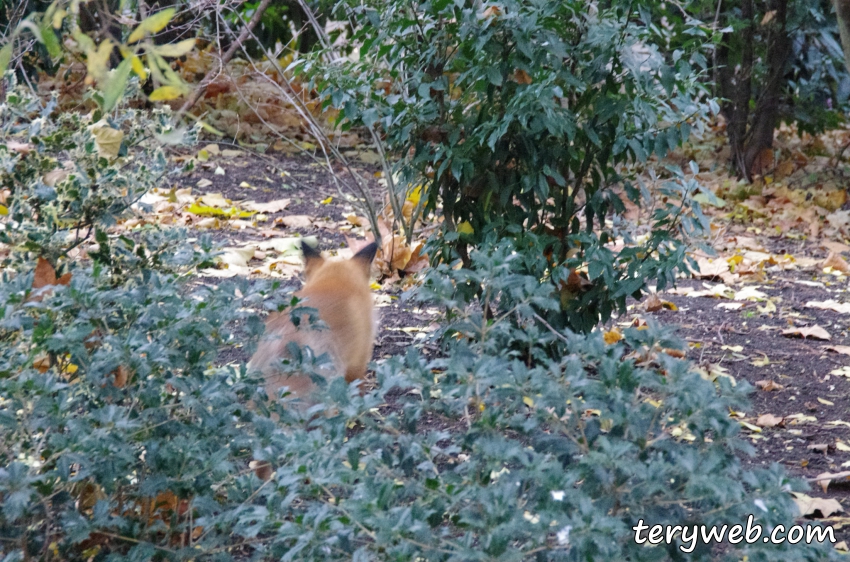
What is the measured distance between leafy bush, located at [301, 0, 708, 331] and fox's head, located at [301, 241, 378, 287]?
53 cm

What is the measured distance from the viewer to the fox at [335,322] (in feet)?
12.1

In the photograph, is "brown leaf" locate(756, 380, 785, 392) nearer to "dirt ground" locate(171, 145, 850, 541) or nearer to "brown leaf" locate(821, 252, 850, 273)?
"dirt ground" locate(171, 145, 850, 541)

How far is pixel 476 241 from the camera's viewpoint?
13.2ft

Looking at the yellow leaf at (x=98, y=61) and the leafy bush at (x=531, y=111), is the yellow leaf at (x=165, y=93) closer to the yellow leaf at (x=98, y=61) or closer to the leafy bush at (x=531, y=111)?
the yellow leaf at (x=98, y=61)

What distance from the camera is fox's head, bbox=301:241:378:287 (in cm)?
441

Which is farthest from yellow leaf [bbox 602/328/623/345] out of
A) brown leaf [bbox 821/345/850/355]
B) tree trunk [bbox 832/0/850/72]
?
tree trunk [bbox 832/0/850/72]

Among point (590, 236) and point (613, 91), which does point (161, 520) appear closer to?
point (590, 236)

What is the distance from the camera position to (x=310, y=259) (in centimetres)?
468

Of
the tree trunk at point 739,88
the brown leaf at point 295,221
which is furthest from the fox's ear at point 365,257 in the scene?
the tree trunk at point 739,88

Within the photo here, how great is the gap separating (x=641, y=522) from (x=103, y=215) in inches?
76.9

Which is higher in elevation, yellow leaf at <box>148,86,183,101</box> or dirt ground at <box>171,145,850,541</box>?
yellow leaf at <box>148,86,183,101</box>

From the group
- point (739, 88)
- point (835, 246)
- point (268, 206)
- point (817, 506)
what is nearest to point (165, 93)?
point (817, 506)

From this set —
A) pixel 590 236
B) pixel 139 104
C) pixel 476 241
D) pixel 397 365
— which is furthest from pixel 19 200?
pixel 139 104

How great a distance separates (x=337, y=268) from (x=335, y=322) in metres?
0.48
